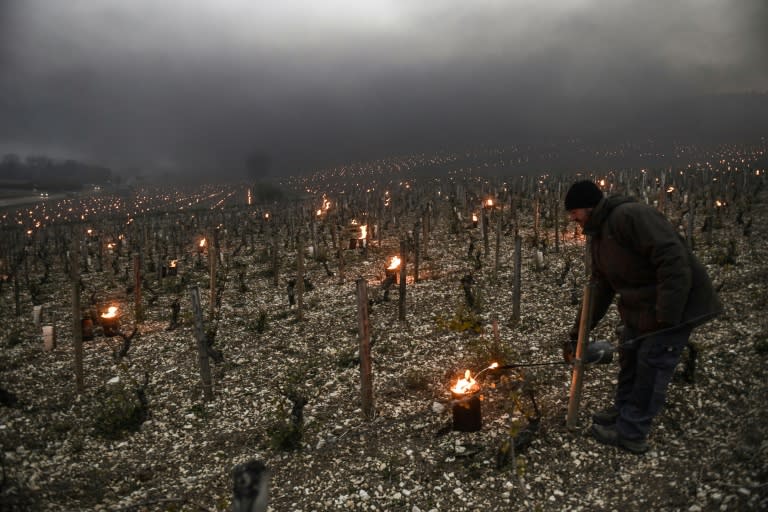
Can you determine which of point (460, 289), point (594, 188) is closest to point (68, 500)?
point (594, 188)

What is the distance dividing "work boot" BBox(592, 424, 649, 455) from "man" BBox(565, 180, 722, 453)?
0.04 ft

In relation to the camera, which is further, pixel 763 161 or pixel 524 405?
pixel 763 161

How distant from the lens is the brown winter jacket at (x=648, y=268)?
4391 mm

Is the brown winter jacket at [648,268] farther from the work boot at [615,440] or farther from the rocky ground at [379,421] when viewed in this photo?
the rocky ground at [379,421]

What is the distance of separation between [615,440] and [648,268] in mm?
2358

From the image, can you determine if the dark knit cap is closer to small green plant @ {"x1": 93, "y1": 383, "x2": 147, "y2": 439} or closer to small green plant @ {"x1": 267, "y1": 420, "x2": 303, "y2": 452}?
small green plant @ {"x1": 267, "y1": 420, "x2": 303, "y2": 452}

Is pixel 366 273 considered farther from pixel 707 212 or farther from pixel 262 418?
pixel 707 212

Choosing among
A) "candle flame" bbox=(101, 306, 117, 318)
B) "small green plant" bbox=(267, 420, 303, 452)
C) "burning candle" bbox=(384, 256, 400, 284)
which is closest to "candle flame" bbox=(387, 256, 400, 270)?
"burning candle" bbox=(384, 256, 400, 284)

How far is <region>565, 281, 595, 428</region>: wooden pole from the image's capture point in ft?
17.6

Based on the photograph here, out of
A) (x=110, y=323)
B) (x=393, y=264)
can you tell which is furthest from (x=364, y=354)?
(x=393, y=264)

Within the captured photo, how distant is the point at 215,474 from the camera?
21.0 feet

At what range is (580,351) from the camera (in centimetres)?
562

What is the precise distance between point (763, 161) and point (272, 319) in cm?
11774

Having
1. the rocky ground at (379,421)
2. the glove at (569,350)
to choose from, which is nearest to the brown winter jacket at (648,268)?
the glove at (569,350)
